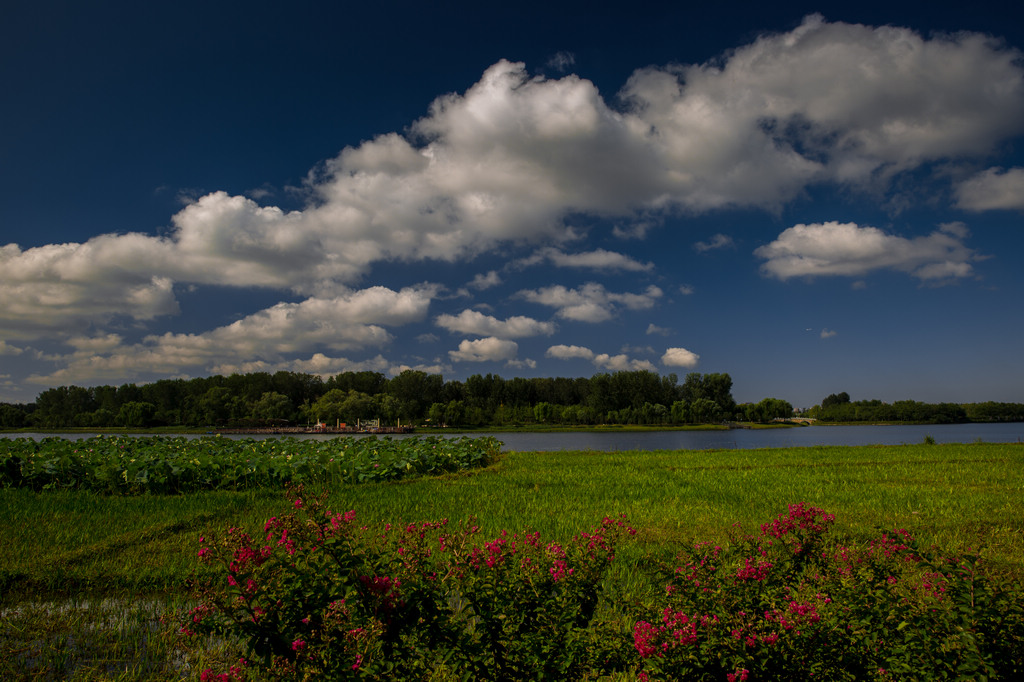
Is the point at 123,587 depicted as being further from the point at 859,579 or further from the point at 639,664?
the point at 859,579

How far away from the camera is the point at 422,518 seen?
9602 mm

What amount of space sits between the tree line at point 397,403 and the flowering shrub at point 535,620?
8614cm

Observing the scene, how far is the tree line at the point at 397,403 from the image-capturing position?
301ft

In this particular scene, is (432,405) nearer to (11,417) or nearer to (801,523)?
(11,417)

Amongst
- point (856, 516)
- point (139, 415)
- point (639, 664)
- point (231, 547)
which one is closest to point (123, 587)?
point (231, 547)

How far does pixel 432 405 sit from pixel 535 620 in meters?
89.7

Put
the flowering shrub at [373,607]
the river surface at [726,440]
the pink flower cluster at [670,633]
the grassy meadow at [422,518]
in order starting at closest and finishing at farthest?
1. the flowering shrub at [373,607]
2. the pink flower cluster at [670,633]
3. the grassy meadow at [422,518]
4. the river surface at [726,440]

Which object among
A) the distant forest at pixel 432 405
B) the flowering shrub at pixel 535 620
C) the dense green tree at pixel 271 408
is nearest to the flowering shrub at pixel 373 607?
the flowering shrub at pixel 535 620

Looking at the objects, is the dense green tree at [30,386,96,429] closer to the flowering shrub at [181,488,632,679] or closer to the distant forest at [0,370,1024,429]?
the distant forest at [0,370,1024,429]

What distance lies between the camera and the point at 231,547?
3121 mm

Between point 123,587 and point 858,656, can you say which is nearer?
point 858,656

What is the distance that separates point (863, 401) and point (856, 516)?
416 feet

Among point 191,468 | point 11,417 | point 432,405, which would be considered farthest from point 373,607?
point 11,417

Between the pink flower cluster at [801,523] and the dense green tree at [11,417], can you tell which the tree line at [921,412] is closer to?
the pink flower cluster at [801,523]
